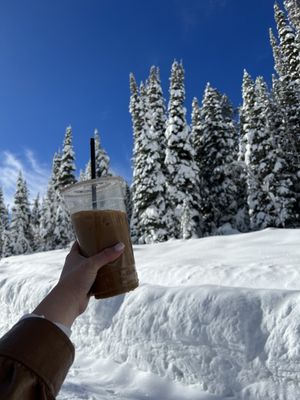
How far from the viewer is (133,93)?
38125 millimetres

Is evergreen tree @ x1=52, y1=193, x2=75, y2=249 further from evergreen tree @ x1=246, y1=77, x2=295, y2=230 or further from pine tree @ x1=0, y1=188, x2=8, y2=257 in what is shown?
evergreen tree @ x1=246, y1=77, x2=295, y2=230

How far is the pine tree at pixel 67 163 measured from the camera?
118ft

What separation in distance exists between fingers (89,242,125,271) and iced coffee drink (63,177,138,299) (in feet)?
0.28

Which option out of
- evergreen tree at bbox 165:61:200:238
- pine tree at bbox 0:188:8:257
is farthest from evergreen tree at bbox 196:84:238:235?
pine tree at bbox 0:188:8:257

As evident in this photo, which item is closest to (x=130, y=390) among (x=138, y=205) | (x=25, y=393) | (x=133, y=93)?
(x=25, y=393)

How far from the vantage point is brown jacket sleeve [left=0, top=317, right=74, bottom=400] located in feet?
3.35

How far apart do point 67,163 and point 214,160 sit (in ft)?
45.9

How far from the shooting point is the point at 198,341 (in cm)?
479

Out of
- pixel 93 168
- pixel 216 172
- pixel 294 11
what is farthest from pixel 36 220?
pixel 93 168

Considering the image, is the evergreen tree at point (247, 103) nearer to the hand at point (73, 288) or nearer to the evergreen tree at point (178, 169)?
the evergreen tree at point (178, 169)

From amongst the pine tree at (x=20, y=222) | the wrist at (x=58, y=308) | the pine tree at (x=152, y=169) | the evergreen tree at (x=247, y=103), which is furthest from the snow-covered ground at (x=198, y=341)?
the pine tree at (x=20, y=222)

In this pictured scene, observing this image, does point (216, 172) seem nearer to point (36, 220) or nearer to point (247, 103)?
point (247, 103)

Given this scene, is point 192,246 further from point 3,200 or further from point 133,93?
point 3,200

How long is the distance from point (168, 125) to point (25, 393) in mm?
31036
